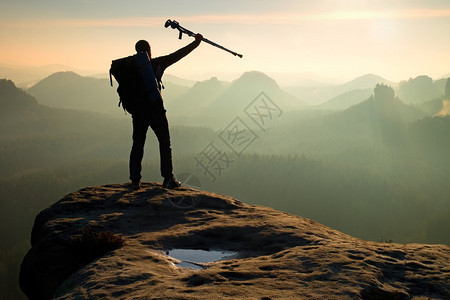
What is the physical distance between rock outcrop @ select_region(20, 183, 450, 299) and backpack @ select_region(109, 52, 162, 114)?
2.65 meters

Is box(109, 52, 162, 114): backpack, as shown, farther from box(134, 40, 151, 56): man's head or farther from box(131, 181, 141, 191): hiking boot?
box(131, 181, 141, 191): hiking boot

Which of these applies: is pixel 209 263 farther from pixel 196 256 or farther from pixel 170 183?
pixel 170 183

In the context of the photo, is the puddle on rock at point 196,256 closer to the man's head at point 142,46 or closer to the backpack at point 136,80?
the backpack at point 136,80

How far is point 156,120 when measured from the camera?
33.2 feet

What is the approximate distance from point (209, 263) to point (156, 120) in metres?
4.96

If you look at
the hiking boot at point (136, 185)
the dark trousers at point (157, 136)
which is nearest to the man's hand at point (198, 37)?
the dark trousers at point (157, 136)

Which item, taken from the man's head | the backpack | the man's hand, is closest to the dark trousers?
the backpack

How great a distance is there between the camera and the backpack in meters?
9.74

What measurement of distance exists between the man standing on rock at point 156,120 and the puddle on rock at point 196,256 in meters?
3.95

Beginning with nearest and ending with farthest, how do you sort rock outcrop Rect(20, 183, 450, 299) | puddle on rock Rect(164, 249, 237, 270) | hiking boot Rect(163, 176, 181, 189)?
1. rock outcrop Rect(20, 183, 450, 299)
2. puddle on rock Rect(164, 249, 237, 270)
3. hiking boot Rect(163, 176, 181, 189)

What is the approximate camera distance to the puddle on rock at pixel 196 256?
20.7ft

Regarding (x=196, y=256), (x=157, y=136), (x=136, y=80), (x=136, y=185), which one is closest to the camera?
(x=196, y=256)

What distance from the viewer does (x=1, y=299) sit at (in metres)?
101

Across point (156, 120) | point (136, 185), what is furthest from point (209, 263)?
point (136, 185)
